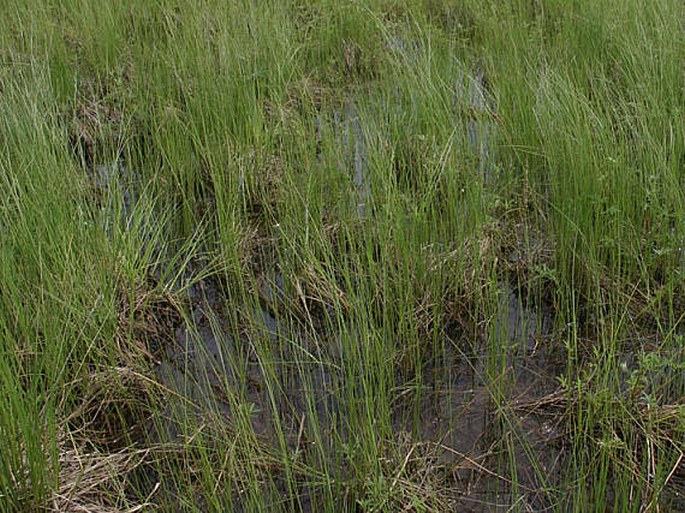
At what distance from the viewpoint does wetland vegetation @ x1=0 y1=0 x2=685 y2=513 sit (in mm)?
2100

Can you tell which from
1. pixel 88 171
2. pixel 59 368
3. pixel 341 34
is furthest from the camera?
pixel 341 34

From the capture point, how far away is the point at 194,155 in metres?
3.71

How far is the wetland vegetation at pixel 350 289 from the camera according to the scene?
2100 millimetres

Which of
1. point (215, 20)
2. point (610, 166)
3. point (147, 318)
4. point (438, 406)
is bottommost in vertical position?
point (438, 406)

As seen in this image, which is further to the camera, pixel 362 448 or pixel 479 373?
pixel 479 373

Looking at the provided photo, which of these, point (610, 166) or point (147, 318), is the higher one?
point (610, 166)

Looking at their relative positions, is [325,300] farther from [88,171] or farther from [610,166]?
[88,171]

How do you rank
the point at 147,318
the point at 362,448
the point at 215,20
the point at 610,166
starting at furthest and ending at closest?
the point at 215,20 < the point at 610,166 < the point at 147,318 < the point at 362,448

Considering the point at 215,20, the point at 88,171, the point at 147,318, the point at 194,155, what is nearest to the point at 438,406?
the point at 147,318

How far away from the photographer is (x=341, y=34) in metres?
5.14

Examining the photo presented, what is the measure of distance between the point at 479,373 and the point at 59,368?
53.9 inches

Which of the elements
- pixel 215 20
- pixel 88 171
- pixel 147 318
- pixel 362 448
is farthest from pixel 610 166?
pixel 215 20

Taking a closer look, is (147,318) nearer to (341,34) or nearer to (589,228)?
(589,228)

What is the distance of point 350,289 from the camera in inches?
96.0
